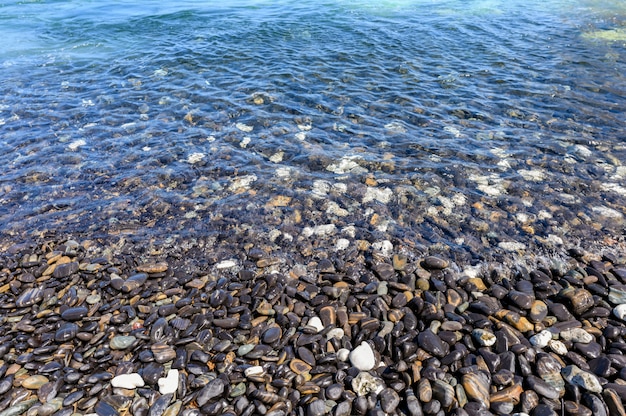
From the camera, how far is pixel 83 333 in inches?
243

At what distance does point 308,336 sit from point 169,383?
207cm

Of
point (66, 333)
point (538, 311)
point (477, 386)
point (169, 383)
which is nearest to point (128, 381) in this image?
point (169, 383)

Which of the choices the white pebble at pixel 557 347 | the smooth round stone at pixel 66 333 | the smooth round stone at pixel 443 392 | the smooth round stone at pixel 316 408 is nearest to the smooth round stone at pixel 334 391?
the smooth round stone at pixel 316 408

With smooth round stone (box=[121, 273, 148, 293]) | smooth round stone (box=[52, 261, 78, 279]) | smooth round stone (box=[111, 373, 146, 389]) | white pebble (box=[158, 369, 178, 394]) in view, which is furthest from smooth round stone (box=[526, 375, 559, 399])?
smooth round stone (box=[52, 261, 78, 279])

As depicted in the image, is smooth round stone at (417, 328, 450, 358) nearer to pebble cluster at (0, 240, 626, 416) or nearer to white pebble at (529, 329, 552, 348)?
pebble cluster at (0, 240, 626, 416)

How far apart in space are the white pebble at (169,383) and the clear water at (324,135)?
3464mm

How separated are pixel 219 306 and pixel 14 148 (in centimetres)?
937

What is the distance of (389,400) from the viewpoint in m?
5.17

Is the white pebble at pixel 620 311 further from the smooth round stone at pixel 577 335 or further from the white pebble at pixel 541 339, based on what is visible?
the white pebble at pixel 541 339

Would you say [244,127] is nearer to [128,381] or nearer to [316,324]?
[316,324]

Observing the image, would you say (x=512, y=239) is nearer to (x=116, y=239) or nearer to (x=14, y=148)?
(x=116, y=239)

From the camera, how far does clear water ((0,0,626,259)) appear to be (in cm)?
894

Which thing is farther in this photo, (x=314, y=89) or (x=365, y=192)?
(x=314, y=89)

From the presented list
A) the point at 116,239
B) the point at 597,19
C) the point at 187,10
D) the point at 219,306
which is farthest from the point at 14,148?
the point at 597,19
